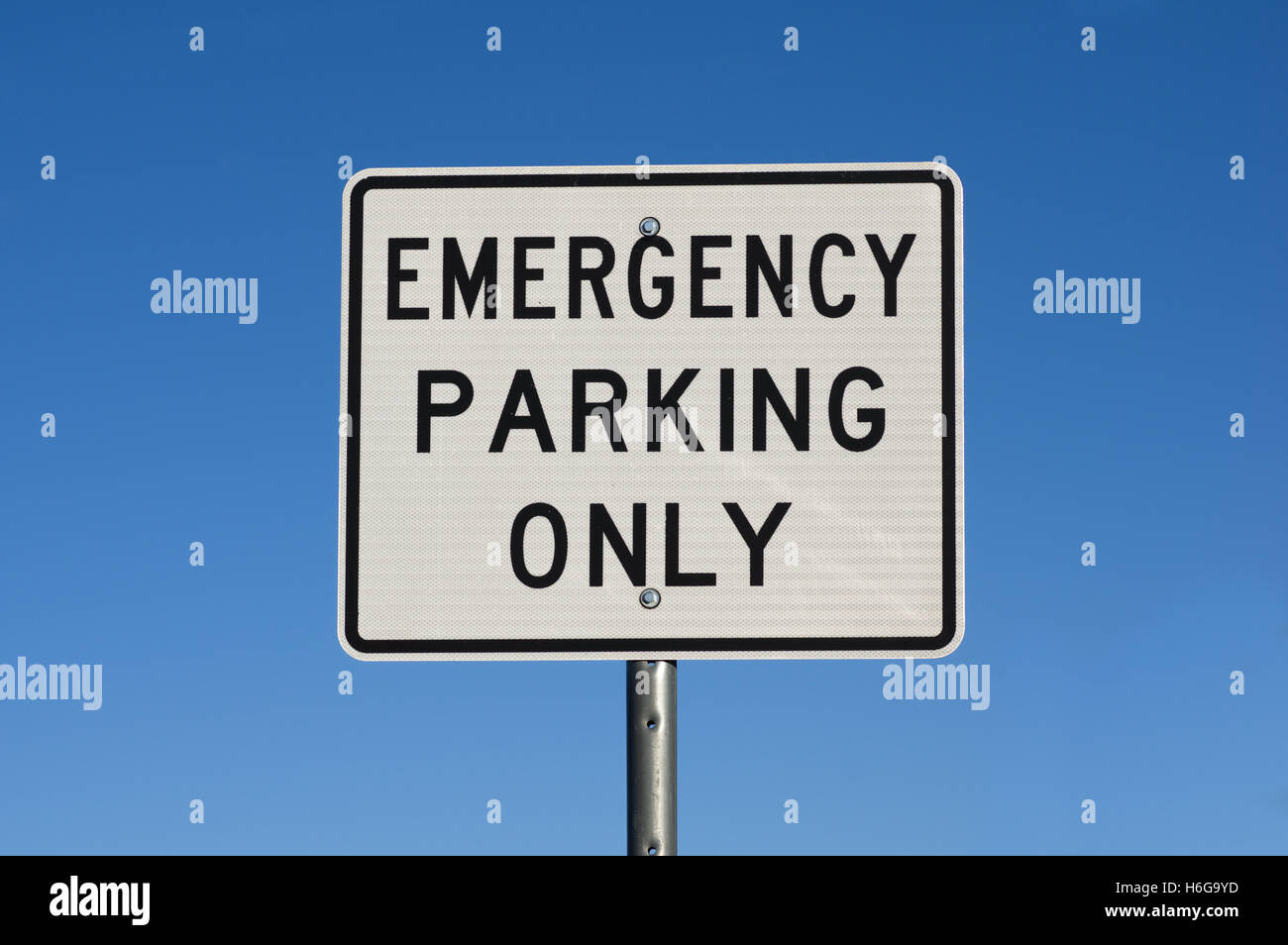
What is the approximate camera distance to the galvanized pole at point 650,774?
247 cm

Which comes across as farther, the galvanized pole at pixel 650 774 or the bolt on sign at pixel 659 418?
the bolt on sign at pixel 659 418

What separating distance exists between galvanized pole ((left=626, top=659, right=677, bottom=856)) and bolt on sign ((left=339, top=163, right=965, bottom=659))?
0.15 m

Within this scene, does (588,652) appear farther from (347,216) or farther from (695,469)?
(347,216)

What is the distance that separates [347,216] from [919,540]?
154 centimetres

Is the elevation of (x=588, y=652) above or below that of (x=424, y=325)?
below

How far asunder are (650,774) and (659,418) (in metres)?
0.80

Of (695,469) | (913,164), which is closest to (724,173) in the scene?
(913,164)

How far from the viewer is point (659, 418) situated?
279 cm

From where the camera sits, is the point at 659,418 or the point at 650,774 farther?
the point at 659,418

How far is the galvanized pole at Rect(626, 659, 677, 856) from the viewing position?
97.1 inches

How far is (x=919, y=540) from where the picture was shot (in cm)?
276

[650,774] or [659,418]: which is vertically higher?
[659,418]

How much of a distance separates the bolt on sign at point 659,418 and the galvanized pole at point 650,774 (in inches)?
5.9
